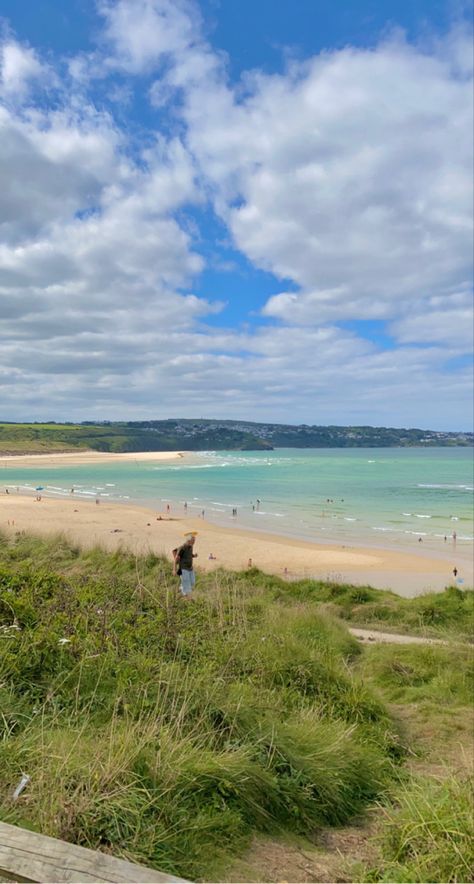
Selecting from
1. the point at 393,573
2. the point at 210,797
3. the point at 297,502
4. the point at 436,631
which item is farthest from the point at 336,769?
the point at 297,502

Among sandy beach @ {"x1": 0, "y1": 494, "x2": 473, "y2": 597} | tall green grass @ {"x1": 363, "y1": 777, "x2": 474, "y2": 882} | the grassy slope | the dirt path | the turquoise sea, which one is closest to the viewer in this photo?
tall green grass @ {"x1": 363, "y1": 777, "x2": 474, "y2": 882}

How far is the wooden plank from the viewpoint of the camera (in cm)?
219

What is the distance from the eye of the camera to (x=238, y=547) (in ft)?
98.6

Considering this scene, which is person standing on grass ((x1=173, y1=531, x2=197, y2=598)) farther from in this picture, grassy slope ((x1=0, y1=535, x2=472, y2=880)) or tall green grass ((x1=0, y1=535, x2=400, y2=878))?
tall green grass ((x1=0, y1=535, x2=400, y2=878))

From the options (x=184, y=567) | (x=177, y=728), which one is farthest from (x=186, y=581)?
(x=177, y=728)

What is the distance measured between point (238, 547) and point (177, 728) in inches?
1025

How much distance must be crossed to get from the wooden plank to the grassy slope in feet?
2.13

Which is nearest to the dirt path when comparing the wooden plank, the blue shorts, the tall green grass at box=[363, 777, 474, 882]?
the blue shorts

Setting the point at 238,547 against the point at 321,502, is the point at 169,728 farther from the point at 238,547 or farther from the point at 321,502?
the point at 321,502

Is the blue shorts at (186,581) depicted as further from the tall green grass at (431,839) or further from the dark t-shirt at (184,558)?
the tall green grass at (431,839)

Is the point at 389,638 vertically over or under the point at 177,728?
under

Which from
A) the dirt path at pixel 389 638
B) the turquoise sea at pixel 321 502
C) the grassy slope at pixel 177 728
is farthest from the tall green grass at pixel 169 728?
the turquoise sea at pixel 321 502

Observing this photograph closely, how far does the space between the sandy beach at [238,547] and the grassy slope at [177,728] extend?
13317mm

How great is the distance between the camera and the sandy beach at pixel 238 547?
925 inches
